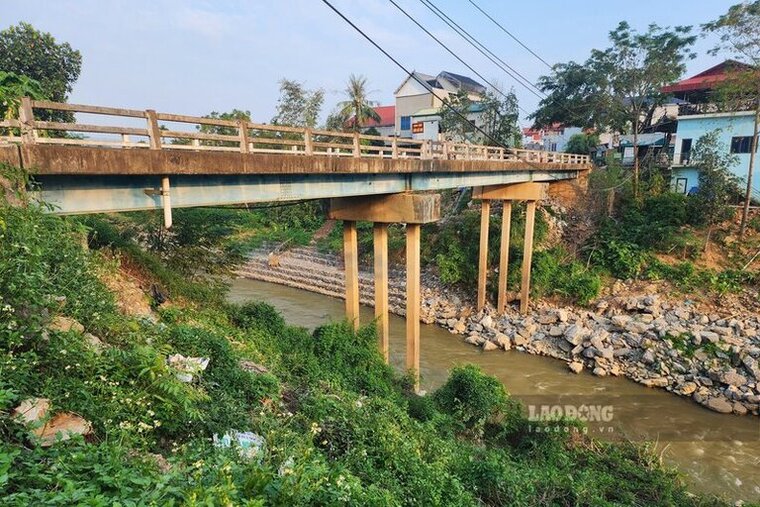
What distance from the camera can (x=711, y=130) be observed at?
25281mm

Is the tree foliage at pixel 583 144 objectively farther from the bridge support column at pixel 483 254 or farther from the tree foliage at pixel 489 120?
the bridge support column at pixel 483 254

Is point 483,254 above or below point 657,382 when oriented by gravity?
above

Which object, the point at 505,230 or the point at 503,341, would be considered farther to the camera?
the point at 505,230

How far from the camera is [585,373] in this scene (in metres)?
15.3

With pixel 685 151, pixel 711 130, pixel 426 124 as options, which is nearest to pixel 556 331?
pixel 685 151

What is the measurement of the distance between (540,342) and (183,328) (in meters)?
14.0

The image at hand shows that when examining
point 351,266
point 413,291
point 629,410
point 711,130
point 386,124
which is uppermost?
point 386,124

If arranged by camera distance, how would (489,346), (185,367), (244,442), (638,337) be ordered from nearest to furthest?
(244,442)
(185,367)
(638,337)
(489,346)

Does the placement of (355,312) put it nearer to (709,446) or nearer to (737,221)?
(709,446)

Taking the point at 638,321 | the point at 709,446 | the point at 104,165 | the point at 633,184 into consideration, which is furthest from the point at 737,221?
the point at 104,165

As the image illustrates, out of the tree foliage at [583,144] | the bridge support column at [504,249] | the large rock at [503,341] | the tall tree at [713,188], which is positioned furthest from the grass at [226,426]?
the tree foliage at [583,144]

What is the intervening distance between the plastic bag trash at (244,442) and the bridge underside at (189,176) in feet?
12.6

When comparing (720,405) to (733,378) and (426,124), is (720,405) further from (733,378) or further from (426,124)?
(426,124)

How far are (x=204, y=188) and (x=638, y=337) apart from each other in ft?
51.9
